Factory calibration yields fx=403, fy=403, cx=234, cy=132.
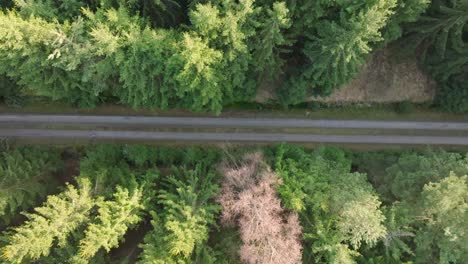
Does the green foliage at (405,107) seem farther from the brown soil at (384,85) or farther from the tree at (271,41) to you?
the tree at (271,41)

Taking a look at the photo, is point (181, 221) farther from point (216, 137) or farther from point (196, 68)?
point (216, 137)

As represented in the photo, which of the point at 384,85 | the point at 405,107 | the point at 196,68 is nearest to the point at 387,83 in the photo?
the point at 384,85

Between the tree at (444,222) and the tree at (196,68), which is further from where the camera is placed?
the tree at (196,68)

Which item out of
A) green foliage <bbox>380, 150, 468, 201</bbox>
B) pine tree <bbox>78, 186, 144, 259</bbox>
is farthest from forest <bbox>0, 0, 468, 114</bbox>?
green foliage <bbox>380, 150, 468, 201</bbox>

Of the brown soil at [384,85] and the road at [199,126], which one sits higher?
the brown soil at [384,85]

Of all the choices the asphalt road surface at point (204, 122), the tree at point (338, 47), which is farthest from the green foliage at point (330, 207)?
the asphalt road surface at point (204, 122)

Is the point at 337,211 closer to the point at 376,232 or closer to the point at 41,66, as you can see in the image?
the point at 376,232

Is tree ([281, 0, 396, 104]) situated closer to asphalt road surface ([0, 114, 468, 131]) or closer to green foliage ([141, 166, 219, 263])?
asphalt road surface ([0, 114, 468, 131])
